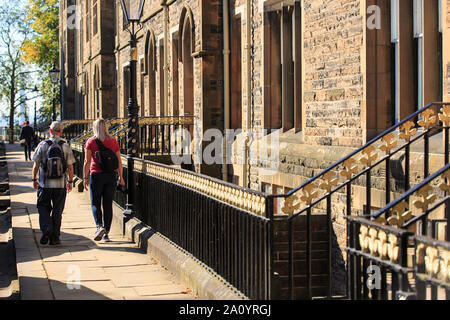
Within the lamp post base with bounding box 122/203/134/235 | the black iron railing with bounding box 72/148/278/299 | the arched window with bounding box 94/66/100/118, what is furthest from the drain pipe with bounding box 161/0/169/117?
the arched window with bounding box 94/66/100/118

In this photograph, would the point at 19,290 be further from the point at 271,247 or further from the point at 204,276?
the point at 271,247

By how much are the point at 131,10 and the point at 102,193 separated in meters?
3.22

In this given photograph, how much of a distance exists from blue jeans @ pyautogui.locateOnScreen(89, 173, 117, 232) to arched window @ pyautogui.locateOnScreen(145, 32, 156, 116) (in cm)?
1128

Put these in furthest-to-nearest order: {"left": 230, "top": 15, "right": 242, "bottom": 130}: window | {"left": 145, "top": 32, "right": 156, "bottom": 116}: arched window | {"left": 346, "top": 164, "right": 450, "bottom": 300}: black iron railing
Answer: {"left": 145, "top": 32, "right": 156, "bottom": 116}: arched window → {"left": 230, "top": 15, "right": 242, "bottom": 130}: window → {"left": 346, "top": 164, "right": 450, "bottom": 300}: black iron railing

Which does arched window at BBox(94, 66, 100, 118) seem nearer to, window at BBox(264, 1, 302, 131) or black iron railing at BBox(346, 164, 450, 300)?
window at BBox(264, 1, 302, 131)

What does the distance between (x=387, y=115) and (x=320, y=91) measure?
143cm

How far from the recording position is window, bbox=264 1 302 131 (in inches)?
451

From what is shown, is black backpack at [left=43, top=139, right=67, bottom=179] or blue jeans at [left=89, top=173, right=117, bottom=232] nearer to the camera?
black backpack at [left=43, top=139, right=67, bottom=179]

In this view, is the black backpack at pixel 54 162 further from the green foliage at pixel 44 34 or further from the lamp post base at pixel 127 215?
the green foliage at pixel 44 34

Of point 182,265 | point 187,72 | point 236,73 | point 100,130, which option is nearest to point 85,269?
point 182,265

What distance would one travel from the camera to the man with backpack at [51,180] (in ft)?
31.3

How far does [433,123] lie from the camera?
654cm

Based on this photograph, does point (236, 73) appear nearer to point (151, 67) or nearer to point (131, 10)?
point (131, 10)

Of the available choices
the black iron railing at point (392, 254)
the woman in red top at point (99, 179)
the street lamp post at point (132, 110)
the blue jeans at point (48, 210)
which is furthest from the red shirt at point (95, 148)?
the black iron railing at point (392, 254)
